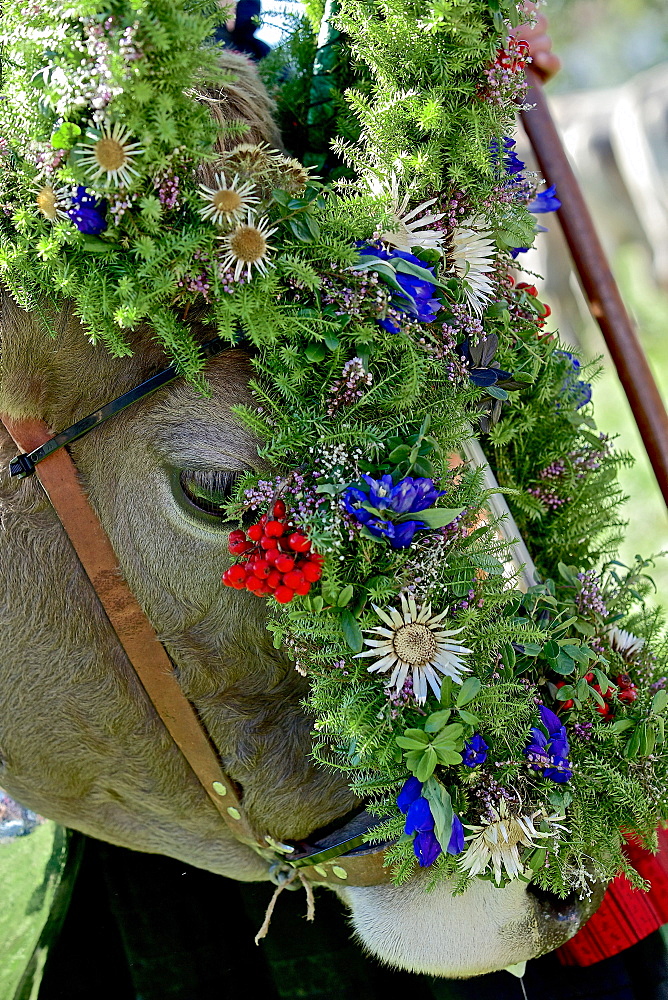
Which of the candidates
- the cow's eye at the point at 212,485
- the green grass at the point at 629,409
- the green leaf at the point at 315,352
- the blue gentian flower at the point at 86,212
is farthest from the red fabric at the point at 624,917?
the blue gentian flower at the point at 86,212

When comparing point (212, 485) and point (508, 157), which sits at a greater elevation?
point (508, 157)

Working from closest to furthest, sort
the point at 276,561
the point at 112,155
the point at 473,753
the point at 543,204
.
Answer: the point at 112,155
the point at 276,561
the point at 473,753
the point at 543,204

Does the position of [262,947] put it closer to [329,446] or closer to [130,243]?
[329,446]

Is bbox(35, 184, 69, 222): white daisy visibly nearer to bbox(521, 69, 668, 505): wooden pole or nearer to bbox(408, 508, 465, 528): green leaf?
bbox(408, 508, 465, 528): green leaf

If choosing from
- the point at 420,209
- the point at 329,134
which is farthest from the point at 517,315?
the point at 329,134

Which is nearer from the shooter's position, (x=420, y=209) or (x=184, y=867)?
(x=420, y=209)

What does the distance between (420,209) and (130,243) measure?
20.8 inches

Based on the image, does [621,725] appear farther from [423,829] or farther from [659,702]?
[423,829]

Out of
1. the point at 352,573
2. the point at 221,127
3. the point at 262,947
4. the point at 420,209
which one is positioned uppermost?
the point at 221,127

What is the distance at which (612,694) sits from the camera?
188 centimetres

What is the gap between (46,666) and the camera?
179cm

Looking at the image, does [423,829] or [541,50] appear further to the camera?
[541,50]

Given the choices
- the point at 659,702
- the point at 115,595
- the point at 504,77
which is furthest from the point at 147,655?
the point at 504,77

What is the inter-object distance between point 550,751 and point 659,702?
1.09ft
